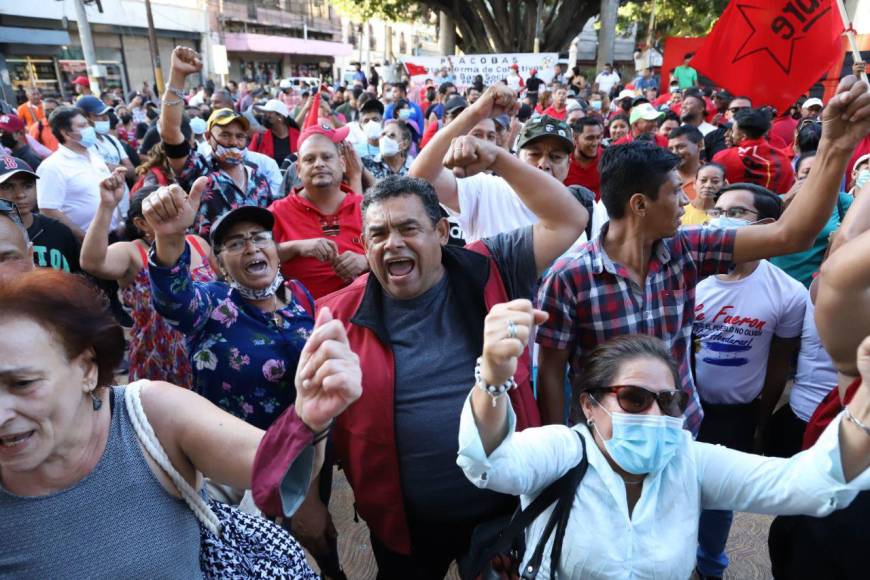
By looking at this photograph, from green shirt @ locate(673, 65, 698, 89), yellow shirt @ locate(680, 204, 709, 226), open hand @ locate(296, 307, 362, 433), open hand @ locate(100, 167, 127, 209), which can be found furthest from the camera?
green shirt @ locate(673, 65, 698, 89)

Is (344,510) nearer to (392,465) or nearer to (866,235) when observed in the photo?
(392,465)

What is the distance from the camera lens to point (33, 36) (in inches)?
879

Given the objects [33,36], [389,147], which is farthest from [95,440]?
[33,36]

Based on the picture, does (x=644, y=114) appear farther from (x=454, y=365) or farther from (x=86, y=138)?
(x=86, y=138)

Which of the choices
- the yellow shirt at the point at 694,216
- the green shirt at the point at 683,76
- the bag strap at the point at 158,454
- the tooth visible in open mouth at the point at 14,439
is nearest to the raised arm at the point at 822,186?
the yellow shirt at the point at 694,216

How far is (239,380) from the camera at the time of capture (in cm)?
221

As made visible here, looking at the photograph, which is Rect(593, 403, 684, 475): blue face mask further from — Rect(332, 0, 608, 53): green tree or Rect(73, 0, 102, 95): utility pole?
Rect(332, 0, 608, 53): green tree

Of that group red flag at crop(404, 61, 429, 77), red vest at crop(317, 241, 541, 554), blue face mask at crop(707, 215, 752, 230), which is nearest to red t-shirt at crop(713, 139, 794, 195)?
blue face mask at crop(707, 215, 752, 230)

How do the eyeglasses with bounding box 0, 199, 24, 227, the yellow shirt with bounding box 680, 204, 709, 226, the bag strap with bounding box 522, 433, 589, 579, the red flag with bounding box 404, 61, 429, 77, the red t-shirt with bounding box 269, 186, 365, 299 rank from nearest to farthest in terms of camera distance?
the bag strap with bounding box 522, 433, 589, 579, the eyeglasses with bounding box 0, 199, 24, 227, the red t-shirt with bounding box 269, 186, 365, 299, the yellow shirt with bounding box 680, 204, 709, 226, the red flag with bounding box 404, 61, 429, 77

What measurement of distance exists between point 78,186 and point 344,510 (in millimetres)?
3421

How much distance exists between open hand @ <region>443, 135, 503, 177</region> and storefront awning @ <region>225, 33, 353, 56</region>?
38.0 m

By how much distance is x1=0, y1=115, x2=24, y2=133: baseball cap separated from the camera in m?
6.06

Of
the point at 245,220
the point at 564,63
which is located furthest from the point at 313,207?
the point at 564,63

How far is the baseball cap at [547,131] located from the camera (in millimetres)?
3234
